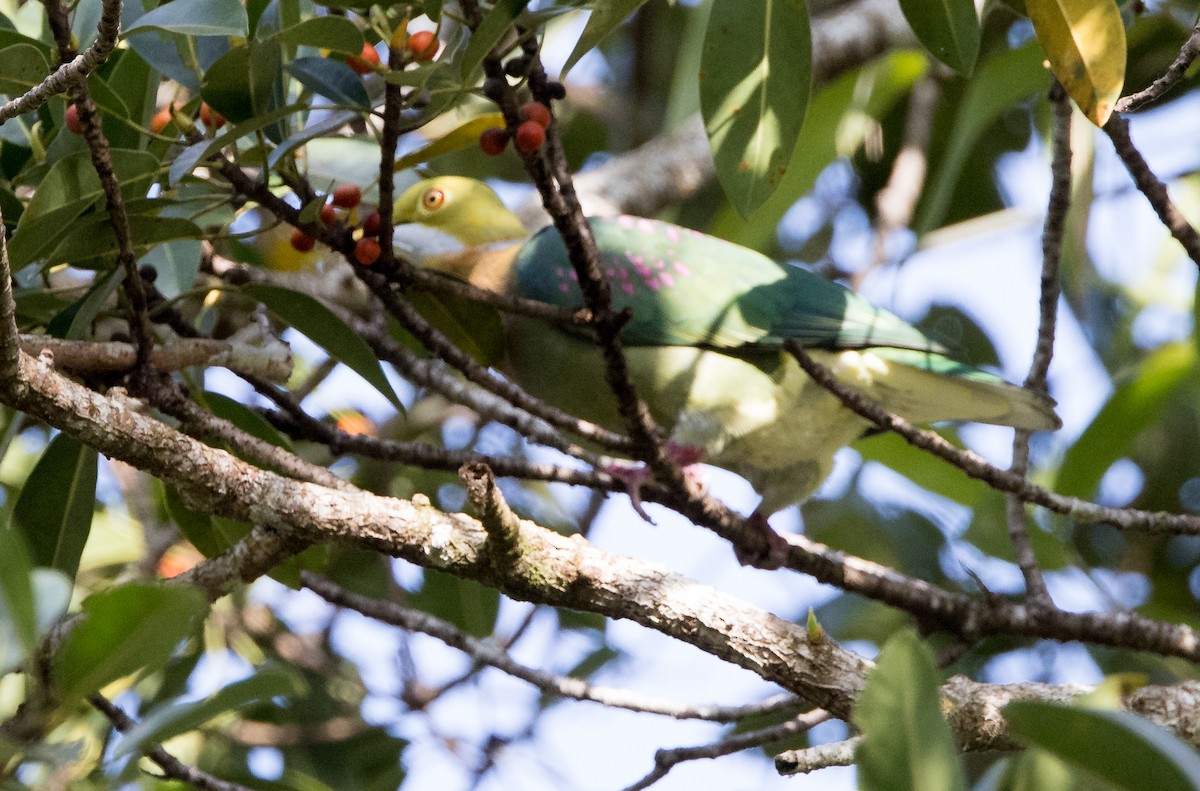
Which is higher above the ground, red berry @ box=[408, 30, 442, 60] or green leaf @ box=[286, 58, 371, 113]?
red berry @ box=[408, 30, 442, 60]

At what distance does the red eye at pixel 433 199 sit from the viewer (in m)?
3.39

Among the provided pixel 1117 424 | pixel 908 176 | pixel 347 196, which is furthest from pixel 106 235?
pixel 908 176

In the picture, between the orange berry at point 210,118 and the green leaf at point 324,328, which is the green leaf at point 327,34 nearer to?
the orange berry at point 210,118

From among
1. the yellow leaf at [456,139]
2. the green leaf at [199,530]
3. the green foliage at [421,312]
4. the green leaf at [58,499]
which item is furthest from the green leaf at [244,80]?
the green leaf at [199,530]

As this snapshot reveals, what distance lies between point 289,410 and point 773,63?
118 centimetres

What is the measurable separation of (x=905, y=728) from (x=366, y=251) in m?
1.40

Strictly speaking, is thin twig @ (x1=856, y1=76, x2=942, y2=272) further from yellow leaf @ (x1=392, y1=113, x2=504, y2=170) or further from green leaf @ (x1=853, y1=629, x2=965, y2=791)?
green leaf @ (x1=853, y1=629, x2=965, y2=791)

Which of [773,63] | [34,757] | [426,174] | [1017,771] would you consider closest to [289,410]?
[426,174]

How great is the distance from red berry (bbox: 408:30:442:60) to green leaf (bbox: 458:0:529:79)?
22 centimetres

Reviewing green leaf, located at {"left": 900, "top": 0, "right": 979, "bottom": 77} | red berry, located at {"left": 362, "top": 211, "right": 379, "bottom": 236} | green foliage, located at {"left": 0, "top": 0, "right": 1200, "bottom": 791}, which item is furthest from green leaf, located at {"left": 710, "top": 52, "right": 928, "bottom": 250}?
red berry, located at {"left": 362, "top": 211, "right": 379, "bottom": 236}

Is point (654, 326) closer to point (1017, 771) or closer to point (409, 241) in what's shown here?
point (409, 241)

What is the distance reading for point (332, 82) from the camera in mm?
2021

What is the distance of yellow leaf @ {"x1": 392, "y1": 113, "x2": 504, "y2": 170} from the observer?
2.32 meters

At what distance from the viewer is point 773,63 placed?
2.26 m
